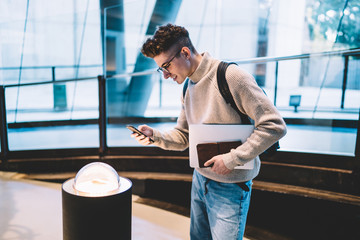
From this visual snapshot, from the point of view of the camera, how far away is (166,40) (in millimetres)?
1255

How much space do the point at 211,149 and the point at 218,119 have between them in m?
0.14

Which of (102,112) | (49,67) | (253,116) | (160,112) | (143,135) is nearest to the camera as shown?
(253,116)

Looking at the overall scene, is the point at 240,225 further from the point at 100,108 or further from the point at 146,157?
the point at 100,108

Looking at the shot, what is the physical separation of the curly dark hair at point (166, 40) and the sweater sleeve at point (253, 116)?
283 mm

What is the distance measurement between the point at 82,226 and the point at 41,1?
252 inches

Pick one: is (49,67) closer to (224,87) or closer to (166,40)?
(166,40)

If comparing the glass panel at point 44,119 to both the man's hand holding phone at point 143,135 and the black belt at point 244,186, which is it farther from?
the black belt at point 244,186

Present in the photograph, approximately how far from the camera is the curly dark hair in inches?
49.5

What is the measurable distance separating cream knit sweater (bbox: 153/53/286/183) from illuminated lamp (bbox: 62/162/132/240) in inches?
13.7

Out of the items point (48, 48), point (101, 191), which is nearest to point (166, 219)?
point (101, 191)

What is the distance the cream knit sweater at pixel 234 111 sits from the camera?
1.10 metres

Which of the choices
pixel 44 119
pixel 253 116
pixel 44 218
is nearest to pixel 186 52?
pixel 253 116

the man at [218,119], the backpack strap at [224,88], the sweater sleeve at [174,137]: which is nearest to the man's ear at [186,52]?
the man at [218,119]

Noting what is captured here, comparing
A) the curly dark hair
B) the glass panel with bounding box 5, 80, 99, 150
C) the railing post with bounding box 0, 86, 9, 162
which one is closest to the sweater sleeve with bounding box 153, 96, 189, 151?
the curly dark hair
